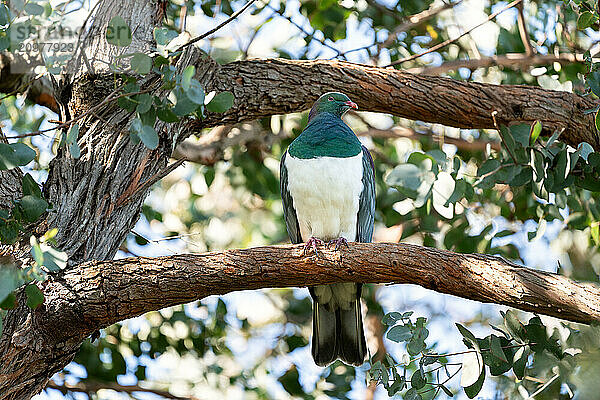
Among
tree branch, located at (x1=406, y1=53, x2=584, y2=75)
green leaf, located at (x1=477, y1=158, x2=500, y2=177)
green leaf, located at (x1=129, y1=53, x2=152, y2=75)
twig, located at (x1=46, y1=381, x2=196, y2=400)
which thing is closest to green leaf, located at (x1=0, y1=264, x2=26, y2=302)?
green leaf, located at (x1=129, y1=53, x2=152, y2=75)

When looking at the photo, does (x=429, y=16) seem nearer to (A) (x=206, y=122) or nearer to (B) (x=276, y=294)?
(A) (x=206, y=122)

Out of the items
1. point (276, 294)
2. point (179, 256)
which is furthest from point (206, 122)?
point (276, 294)

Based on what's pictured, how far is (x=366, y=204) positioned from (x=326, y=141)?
12.1 inches

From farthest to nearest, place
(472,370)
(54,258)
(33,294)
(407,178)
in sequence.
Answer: (407,178) < (472,370) < (33,294) < (54,258)

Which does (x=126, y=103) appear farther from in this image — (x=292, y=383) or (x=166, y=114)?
(x=292, y=383)

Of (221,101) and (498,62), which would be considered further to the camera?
(498,62)

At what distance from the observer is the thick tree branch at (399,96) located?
256cm

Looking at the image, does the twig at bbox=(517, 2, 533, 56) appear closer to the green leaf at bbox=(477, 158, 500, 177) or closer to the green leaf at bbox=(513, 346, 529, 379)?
the green leaf at bbox=(477, 158, 500, 177)

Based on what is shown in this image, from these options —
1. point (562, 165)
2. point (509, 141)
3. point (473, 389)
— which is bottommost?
point (473, 389)

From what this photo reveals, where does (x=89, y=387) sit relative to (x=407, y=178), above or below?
below

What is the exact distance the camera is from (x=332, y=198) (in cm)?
269

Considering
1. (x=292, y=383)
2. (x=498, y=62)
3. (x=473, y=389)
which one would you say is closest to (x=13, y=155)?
(x=473, y=389)

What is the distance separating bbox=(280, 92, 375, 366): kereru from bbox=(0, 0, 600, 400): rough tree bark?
154 millimetres

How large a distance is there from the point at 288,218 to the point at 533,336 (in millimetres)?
1199
